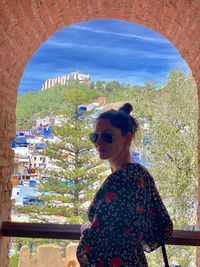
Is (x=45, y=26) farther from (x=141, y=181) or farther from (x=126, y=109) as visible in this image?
(x=141, y=181)

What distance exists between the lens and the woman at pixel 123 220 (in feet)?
4.99

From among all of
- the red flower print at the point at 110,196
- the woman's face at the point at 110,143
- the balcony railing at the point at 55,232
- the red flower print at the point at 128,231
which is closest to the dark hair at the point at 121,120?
the woman's face at the point at 110,143

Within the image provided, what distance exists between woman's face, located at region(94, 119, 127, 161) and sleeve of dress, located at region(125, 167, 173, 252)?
151mm

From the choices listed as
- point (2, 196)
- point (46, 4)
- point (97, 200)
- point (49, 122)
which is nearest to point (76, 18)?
point (46, 4)

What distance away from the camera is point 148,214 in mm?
1639

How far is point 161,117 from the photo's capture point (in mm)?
7570

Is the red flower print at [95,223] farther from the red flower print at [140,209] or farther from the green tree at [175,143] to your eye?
the green tree at [175,143]

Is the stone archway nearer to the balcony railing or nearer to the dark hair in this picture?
the balcony railing

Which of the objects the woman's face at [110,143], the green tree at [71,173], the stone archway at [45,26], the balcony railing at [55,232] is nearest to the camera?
the woman's face at [110,143]

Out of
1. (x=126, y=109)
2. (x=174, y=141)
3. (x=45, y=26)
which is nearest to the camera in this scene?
(x=126, y=109)

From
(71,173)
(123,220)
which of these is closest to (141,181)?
(123,220)

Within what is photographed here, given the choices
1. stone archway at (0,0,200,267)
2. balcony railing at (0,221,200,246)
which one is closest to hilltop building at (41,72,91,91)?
stone archway at (0,0,200,267)

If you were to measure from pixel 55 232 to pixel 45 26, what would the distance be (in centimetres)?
160

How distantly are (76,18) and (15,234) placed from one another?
177 centimetres
